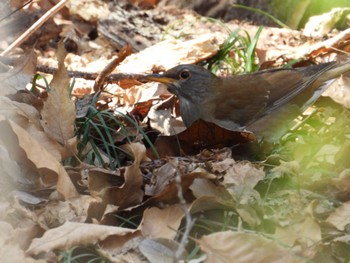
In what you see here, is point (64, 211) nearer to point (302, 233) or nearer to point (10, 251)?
point (10, 251)

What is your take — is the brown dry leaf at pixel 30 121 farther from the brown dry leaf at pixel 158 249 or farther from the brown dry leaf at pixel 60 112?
the brown dry leaf at pixel 158 249

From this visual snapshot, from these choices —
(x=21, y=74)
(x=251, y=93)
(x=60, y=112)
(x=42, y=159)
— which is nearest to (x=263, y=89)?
(x=251, y=93)

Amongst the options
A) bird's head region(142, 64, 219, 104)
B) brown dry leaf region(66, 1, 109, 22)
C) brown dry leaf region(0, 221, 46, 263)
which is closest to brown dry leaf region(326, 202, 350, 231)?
brown dry leaf region(0, 221, 46, 263)

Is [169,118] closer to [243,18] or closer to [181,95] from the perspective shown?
[181,95]

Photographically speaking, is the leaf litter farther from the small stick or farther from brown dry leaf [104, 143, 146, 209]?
the small stick

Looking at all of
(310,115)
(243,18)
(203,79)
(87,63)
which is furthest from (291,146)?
(243,18)

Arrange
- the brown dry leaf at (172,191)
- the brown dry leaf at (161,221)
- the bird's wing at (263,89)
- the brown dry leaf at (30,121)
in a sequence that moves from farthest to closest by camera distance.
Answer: the bird's wing at (263,89) < the brown dry leaf at (30,121) < the brown dry leaf at (172,191) < the brown dry leaf at (161,221)

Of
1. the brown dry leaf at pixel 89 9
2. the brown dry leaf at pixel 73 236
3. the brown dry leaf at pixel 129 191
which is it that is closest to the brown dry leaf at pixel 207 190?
the brown dry leaf at pixel 129 191
